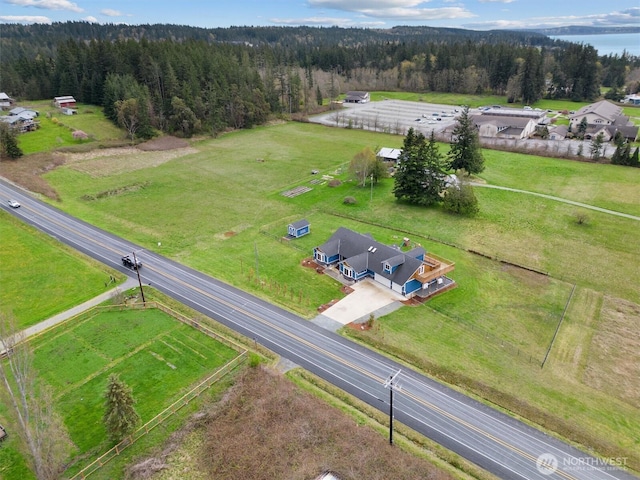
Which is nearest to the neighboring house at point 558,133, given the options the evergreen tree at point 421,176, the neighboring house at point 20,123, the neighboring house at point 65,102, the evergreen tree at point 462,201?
the evergreen tree at point 421,176

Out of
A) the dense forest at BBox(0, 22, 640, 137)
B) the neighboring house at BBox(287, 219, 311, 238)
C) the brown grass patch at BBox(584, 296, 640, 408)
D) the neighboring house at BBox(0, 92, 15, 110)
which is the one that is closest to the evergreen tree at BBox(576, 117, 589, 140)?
the dense forest at BBox(0, 22, 640, 137)

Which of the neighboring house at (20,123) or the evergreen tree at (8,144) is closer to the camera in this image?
the evergreen tree at (8,144)

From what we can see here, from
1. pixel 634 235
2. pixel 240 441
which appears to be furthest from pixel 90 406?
pixel 634 235

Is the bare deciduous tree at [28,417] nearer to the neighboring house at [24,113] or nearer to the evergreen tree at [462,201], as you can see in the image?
the evergreen tree at [462,201]

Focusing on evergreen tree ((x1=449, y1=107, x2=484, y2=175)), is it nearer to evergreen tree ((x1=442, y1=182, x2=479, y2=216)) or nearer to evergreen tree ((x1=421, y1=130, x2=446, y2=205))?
evergreen tree ((x1=421, y1=130, x2=446, y2=205))

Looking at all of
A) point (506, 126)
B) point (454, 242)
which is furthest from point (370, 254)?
point (506, 126)

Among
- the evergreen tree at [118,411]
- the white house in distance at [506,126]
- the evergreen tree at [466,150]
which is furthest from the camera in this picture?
the white house in distance at [506,126]

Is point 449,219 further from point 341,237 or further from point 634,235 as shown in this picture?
point 634,235
